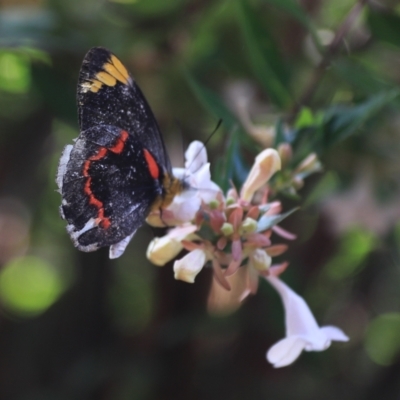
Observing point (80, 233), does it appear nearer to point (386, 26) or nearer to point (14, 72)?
point (386, 26)

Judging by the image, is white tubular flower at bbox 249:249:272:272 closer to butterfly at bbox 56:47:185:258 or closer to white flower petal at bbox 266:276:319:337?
white flower petal at bbox 266:276:319:337

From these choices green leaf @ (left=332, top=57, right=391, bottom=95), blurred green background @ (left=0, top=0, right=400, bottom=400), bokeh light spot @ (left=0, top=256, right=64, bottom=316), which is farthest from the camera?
bokeh light spot @ (left=0, top=256, right=64, bottom=316)

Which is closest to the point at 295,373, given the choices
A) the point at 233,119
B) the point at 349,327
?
the point at 349,327

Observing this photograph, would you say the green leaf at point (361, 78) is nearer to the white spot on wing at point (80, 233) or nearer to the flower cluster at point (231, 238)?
the flower cluster at point (231, 238)

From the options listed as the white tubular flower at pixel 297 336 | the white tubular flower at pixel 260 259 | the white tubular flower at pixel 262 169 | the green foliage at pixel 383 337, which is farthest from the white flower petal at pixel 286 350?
the green foliage at pixel 383 337

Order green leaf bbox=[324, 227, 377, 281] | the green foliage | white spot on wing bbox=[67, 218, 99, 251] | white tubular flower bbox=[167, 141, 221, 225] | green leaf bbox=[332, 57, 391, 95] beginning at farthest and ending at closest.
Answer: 1. the green foliage
2. green leaf bbox=[324, 227, 377, 281]
3. green leaf bbox=[332, 57, 391, 95]
4. white tubular flower bbox=[167, 141, 221, 225]
5. white spot on wing bbox=[67, 218, 99, 251]

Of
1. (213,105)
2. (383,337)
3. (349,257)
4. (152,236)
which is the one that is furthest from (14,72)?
(383,337)

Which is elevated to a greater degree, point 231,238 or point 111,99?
point 111,99

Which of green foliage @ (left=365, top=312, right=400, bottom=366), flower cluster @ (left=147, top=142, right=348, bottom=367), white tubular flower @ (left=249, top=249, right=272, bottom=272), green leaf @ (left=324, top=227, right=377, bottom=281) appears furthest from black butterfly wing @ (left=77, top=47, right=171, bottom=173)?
green foliage @ (left=365, top=312, right=400, bottom=366)
